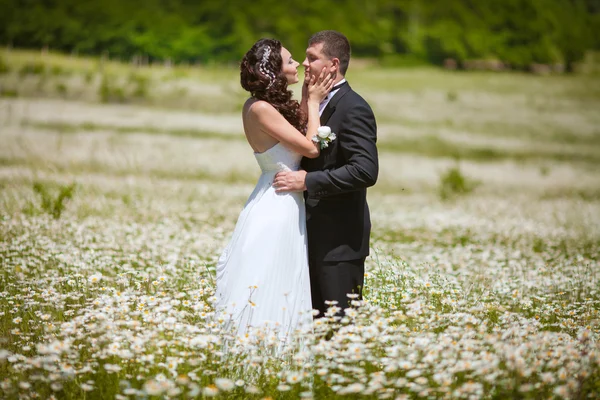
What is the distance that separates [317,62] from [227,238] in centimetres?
572

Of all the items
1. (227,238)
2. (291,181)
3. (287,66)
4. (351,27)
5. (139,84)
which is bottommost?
(227,238)

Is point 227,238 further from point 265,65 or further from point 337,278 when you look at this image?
point 265,65

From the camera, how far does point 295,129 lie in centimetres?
578

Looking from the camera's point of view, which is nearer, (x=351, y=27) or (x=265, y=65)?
(x=265, y=65)

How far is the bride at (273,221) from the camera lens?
5727 mm

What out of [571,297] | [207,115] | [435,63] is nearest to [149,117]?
[207,115]

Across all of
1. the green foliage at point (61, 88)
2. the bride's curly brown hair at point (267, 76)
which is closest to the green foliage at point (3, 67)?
the green foliage at point (61, 88)

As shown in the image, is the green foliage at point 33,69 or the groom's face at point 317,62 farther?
the green foliage at point 33,69

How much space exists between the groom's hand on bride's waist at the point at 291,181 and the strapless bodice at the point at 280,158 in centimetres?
13

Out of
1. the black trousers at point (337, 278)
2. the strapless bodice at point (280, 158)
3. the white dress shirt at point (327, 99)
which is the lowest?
the black trousers at point (337, 278)

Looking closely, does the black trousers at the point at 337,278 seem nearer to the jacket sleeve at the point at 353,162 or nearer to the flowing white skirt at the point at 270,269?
the flowing white skirt at the point at 270,269

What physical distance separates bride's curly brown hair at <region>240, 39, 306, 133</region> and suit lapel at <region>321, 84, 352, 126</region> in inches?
11.7

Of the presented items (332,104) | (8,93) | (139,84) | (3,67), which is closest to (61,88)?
(3,67)

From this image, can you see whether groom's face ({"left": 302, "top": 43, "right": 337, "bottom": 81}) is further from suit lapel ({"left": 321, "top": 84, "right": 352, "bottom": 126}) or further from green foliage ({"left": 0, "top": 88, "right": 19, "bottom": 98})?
green foliage ({"left": 0, "top": 88, "right": 19, "bottom": 98})
